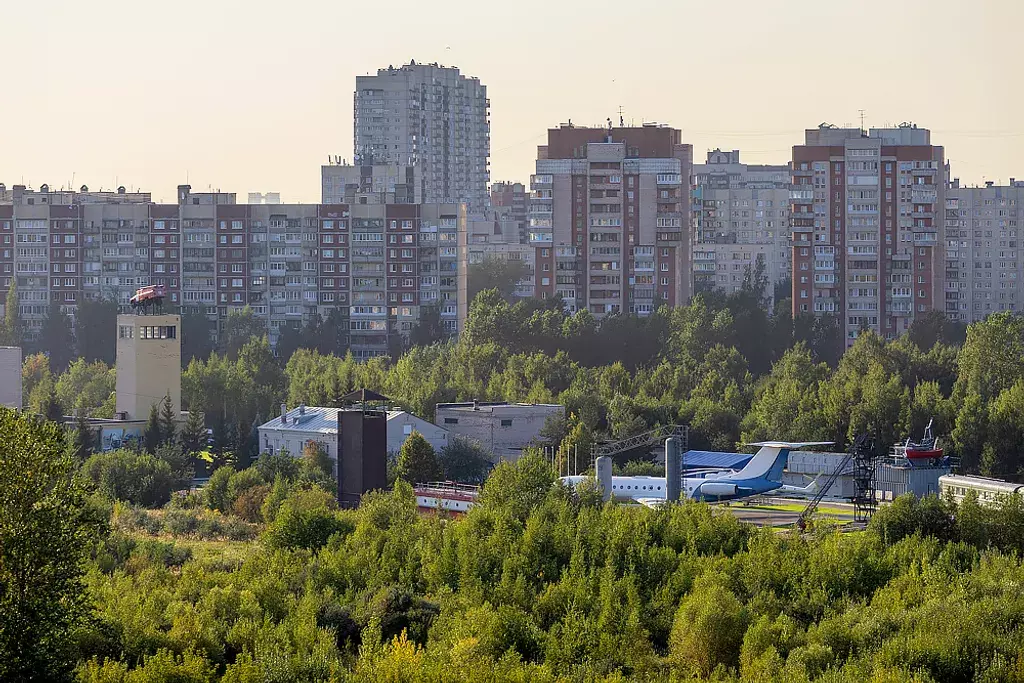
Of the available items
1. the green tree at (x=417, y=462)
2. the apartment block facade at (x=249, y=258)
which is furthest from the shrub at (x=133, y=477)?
the apartment block facade at (x=249, y=258)

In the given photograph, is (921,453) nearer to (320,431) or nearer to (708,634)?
(320,431)

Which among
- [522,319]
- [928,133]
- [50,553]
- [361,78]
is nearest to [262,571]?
[50,553]

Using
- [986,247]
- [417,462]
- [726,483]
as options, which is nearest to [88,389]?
[417,462]

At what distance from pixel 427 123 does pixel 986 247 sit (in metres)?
54.8

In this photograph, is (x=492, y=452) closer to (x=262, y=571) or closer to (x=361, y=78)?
(x=262, y=571)

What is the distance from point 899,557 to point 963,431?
76.8ft

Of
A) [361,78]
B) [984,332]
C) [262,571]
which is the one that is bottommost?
[262,571]

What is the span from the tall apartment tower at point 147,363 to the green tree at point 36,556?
35.5m

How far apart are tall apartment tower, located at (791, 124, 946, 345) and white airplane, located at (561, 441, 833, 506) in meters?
48.7

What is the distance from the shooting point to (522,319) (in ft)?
302

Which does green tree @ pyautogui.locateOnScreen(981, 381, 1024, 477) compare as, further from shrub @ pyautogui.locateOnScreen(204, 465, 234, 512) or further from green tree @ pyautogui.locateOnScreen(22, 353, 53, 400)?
green tree @ pyautogui.locateOnScreen(22, 353, 53, 400)

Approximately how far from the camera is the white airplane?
53.1m

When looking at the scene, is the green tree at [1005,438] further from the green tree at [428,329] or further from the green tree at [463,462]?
the green tree at [428,329]

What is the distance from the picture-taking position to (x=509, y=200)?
573ft
